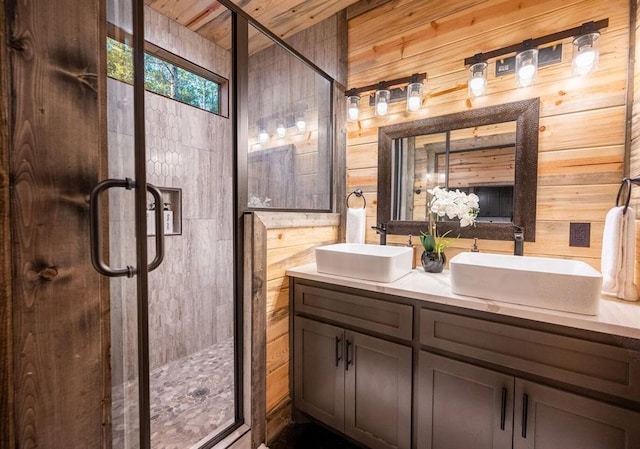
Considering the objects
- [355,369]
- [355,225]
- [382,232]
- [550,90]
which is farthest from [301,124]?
[355,369]

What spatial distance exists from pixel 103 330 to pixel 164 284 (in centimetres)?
156

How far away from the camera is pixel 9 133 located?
0.63 m

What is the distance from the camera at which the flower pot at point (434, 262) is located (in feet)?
5.42

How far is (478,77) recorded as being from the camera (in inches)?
62.2

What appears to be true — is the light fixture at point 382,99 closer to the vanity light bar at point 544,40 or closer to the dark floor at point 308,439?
the vanity light bar at point 544,40

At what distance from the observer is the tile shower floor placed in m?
1.57

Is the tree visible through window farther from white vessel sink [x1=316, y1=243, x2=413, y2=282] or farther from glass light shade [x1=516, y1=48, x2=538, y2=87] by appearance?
glass light shade [x1=516, y1=48, x2=538, y2=87]

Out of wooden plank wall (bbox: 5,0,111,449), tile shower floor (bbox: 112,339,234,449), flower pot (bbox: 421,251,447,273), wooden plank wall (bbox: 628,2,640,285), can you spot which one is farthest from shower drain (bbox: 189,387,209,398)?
wooden plank wall (bbox: 628,2,640,285)

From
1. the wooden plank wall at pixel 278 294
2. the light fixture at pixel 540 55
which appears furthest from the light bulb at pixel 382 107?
the wooden plank wall at pixel 278 294

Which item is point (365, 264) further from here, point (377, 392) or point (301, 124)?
point (301, 124)

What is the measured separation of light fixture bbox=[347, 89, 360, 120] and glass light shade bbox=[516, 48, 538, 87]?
3.19 feet

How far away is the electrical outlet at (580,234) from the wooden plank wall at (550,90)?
0.06ft

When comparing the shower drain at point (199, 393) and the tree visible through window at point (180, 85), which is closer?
the shower drain at point (199, 393)

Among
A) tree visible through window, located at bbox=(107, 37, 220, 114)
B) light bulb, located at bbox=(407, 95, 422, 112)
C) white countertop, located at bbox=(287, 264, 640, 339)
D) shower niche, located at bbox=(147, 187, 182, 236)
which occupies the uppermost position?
tree visible through window, located at bbox=(107, 37, 220, 114)
